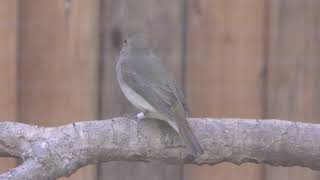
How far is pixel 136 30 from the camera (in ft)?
11.7

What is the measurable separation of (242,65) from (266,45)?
0.30 ft

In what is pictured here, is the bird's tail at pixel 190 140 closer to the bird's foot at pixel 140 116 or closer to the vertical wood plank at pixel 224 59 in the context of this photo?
the bird's foot at pixel 140 116

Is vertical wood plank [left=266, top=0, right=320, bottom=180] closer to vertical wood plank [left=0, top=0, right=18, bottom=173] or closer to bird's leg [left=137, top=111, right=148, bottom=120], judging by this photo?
bird's leg [left=137, top=111, right=148, bottom=120]

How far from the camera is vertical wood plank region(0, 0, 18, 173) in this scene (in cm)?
358

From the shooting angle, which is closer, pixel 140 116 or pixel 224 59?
pixel 140 116

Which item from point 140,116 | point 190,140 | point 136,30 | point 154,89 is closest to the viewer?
point 190,140

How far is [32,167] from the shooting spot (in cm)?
280

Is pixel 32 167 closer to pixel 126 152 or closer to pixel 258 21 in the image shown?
pixel 126 152

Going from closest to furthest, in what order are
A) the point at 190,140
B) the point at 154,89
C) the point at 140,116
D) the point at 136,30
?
the point at 190,140 < the point at 140,116 < the point at 154,89 < the point at 136,30

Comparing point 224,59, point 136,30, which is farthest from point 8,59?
point 224,59

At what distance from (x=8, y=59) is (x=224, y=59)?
0.63 meters

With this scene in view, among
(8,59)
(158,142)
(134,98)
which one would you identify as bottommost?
Answer: (158,142)

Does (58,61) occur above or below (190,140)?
above

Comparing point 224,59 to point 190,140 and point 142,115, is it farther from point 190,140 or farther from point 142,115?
point 190,140
